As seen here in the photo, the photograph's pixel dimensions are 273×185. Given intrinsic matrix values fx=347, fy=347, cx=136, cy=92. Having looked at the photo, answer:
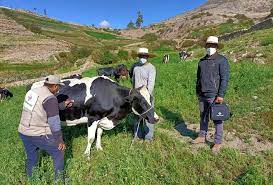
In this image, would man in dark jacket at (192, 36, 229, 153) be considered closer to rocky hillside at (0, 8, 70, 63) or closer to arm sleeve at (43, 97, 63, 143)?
arm sleeve at (43, 97, 63, 143)

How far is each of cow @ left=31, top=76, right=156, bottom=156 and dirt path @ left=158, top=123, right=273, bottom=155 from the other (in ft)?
3.85

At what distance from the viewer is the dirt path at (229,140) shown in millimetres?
7719

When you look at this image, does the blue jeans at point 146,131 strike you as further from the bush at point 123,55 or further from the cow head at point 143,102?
the bush at point 123,55

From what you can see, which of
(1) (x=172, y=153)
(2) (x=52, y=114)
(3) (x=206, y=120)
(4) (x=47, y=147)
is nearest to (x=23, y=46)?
(3) (x=206, y=120)

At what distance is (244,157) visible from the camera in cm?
710

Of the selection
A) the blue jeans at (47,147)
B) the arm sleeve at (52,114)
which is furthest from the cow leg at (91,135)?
the arm sleeve at (52,114)

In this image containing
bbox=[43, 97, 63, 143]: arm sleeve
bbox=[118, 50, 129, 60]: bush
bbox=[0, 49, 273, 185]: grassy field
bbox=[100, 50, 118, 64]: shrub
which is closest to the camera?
bbox=[43, 97, 63, 143]: arm sleeve

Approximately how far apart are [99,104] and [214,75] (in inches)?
104

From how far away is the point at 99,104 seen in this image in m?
7.91

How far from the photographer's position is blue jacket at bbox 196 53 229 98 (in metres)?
7.27

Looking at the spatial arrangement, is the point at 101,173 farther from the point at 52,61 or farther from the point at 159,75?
the point at 52,61

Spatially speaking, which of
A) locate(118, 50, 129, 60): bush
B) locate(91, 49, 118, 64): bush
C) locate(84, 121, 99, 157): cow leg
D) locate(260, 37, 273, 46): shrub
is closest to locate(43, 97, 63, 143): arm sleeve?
locate(84, 121, 99, 157): cow leg

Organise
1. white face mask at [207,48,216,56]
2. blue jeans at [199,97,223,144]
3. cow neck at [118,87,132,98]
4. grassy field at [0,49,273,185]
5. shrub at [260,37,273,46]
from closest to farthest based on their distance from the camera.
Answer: grassy field at [0,49,273,185]
white face mask at [207,48,216,56]
blue jeans at [199,97,223,144]
cow neck at [118,87,132,98]
shrub at [260,37,273,46]

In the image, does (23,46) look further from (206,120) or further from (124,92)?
(206,120)
